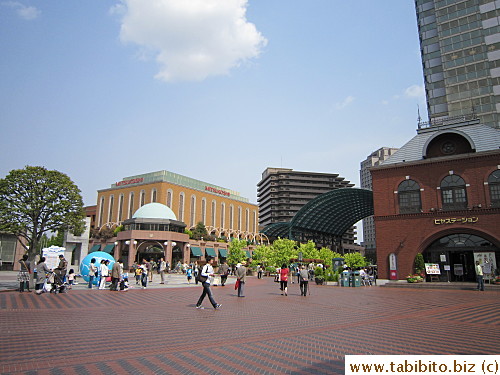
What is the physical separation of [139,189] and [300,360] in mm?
77043

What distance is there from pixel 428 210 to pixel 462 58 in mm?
31873

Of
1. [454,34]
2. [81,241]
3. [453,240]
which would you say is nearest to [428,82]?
[454,34]

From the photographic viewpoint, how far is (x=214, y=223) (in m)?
84.9

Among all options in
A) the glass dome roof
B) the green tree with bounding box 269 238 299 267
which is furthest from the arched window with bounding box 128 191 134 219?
the green tree with bounding box 269 238 299 267

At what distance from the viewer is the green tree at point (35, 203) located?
29578 millimetres

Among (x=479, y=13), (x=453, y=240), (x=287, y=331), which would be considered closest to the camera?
(x=287, y=331)

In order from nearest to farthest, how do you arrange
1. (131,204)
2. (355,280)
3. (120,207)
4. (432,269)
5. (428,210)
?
(355,280) → (432,269) → (428,210) → (131,204) → (120,207)

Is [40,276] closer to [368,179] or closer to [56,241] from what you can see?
[56,241]

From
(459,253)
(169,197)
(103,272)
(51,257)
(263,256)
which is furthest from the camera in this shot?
(169,197)

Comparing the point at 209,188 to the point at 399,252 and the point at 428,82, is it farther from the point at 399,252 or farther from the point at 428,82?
the point at 399,252

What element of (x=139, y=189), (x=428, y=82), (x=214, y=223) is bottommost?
(x=214, y=223)

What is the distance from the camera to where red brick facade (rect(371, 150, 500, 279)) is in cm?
2792

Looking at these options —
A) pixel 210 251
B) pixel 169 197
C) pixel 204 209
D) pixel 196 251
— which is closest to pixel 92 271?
pixel 196 251

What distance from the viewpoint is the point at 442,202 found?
29500mm
